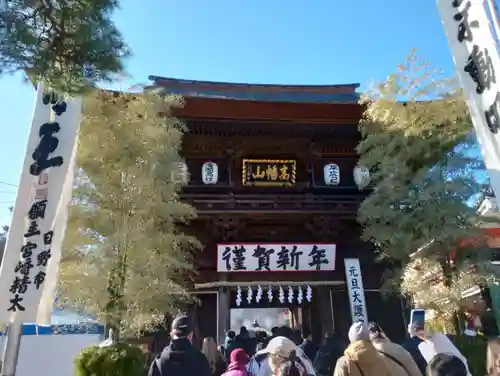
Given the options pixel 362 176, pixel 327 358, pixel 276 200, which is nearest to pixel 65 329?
pixel 276 200

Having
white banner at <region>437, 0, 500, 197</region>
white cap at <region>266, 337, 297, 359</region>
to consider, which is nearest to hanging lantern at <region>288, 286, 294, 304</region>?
white banner at <region>437, 0, 500, 197</region>

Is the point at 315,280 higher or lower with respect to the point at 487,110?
lower

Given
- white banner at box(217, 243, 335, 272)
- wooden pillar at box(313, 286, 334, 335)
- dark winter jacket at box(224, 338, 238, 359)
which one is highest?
white banner at box(217, 243, 335, 272)

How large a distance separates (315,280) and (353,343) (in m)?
9.11

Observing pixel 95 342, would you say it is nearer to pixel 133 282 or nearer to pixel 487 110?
pixel 133 282

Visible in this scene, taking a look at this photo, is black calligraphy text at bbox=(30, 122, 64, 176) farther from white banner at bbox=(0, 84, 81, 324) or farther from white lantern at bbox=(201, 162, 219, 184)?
white lantern at bbox=(201, 162, 219, 184)

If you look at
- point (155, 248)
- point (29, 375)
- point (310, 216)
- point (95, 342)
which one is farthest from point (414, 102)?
point (29, 375)

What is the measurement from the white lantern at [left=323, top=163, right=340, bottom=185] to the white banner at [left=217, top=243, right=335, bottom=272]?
2.04 metres

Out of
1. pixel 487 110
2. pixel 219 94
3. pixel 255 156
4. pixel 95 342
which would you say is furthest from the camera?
pixel 219 94

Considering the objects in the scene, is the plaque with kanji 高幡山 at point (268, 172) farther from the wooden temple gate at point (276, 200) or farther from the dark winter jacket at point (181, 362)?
the dark winter jacket at point (181, 362)

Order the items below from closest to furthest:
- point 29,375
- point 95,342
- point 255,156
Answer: point 29,375 < point 95,342 < point 255,156

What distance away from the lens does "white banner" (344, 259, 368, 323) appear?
10555 millimetres

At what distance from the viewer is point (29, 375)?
7.03m

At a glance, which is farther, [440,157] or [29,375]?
[440,157]
